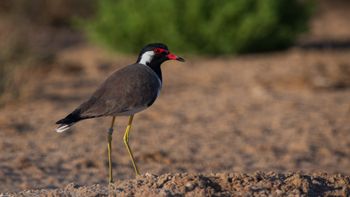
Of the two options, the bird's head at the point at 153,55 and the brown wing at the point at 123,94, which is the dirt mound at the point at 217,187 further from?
the bird's head at the point at 153,55

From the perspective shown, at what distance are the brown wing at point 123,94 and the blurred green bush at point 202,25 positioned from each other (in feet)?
25.4

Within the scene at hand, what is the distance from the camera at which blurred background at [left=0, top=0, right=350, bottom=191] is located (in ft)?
24.8

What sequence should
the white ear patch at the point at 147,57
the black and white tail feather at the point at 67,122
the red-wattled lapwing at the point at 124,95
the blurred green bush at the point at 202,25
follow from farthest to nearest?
the blurred green bush at the point at 202,25, the white ear patch at the point at 147,57, the red-wattled lapwing at the point at 124,95, the black and white tail feather at the point at 67,122

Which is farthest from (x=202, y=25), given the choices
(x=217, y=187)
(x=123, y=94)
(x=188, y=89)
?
(x=217, y=187)

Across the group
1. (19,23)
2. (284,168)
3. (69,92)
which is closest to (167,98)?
(69,92)

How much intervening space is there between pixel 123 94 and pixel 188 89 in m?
5.56

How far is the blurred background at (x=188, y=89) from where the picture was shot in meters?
7.57

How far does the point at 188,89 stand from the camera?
1094cm

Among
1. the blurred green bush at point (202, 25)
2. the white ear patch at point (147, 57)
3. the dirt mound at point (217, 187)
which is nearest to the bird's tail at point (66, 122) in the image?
the dirt mound at point (217, 187)

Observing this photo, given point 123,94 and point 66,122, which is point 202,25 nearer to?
point 123,94

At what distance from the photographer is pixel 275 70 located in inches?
472

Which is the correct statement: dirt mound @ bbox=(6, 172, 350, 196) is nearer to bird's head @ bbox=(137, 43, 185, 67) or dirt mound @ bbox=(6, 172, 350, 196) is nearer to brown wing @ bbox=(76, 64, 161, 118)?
brown wing @ bbox=(76, 64, 161, 118)

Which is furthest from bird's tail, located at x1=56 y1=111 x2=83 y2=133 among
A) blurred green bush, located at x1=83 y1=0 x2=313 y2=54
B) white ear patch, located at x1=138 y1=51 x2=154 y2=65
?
blurred green bush, located at x1=83 y1=0 x2=313 y2=54

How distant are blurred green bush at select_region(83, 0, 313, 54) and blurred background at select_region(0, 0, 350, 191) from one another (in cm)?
2
